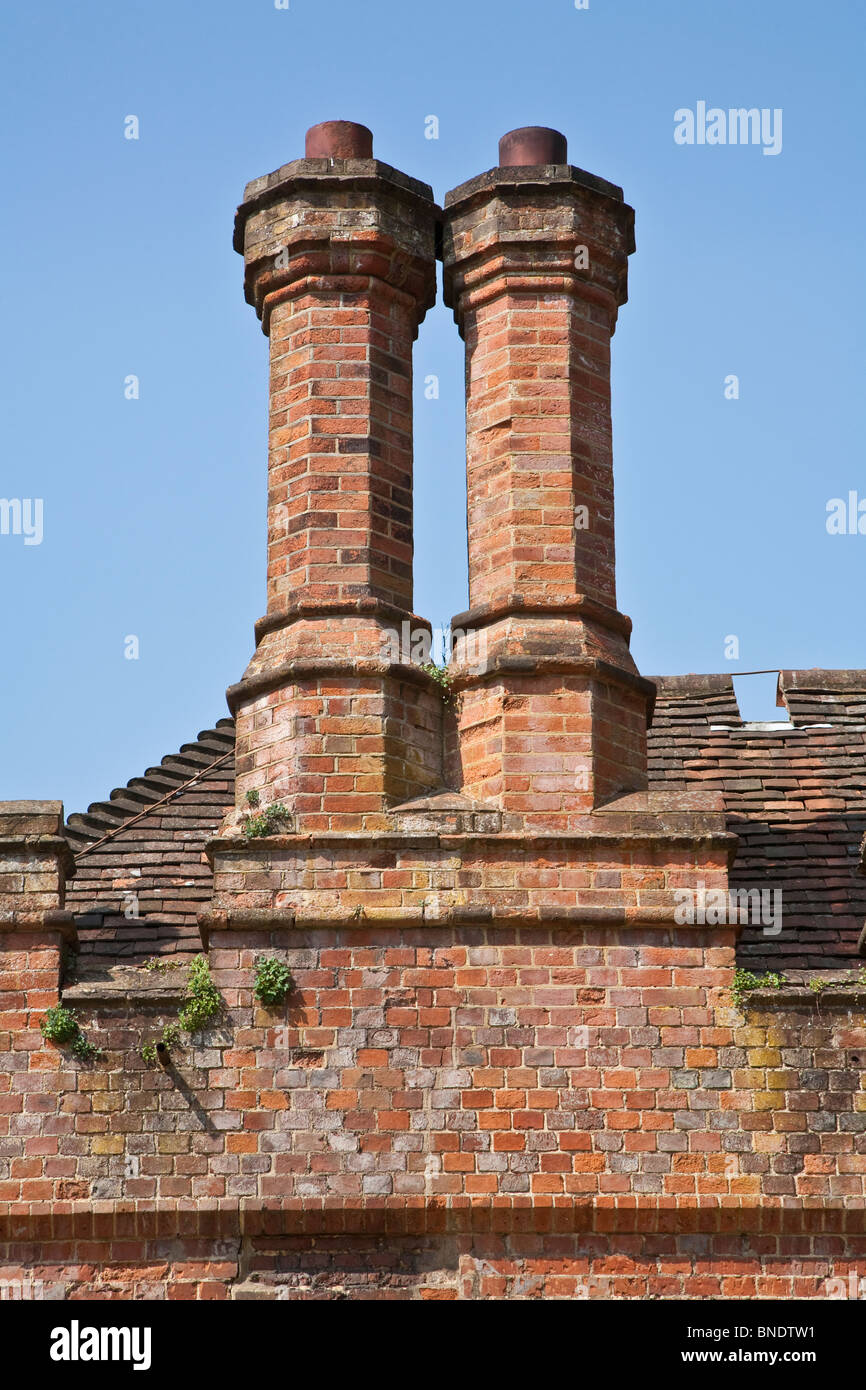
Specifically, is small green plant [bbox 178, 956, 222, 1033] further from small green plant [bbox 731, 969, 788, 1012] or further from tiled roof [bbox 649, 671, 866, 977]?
tiled roof [bbox 649, 671, 866, 977]

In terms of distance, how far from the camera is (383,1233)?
8828 millimetres

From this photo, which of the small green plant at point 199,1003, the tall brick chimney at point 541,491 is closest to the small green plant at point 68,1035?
the small green plant at point 199,1003

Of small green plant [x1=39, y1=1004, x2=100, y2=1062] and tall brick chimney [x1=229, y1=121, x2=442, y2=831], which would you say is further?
tall brick chimney [x1=229, y1=121, x2=442, y2=831]

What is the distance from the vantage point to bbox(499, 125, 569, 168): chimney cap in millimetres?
10539

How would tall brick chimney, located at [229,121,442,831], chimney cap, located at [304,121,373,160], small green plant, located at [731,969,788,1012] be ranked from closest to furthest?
small green plant, located at [731,969,788,1012], tall brick chimney, located at [229,121,442,831], chimney cap, located at [304,121,373,160]

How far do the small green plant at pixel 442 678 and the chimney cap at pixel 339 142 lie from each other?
246 centimetres

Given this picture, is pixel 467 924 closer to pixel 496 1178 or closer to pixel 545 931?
pixel 545 931

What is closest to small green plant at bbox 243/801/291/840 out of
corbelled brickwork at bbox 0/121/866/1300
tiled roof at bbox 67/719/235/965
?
corbelled brickwork at bbox 0/121/866/1300

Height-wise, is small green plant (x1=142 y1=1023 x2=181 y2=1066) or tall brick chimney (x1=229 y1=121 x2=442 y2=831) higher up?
tall brick chimney (x1=229 y1=121 x2=442 y2=831)

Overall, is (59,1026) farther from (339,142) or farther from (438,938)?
(339,142)

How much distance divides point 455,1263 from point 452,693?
2492mm

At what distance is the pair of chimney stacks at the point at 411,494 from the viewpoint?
9.64 metres

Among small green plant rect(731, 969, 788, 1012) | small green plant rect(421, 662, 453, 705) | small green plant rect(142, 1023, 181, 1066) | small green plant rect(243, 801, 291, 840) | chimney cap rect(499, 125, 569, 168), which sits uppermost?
chimney cap rect(499, 125, 569, 168)

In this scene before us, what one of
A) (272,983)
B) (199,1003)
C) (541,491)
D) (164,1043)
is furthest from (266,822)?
(541,491)
